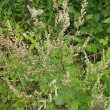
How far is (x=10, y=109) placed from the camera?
3109 mm

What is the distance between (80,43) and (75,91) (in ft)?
3.50

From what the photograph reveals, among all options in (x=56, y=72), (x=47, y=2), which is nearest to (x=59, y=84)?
(x=56, y=72)

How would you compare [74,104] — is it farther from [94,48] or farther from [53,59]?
[94,48]

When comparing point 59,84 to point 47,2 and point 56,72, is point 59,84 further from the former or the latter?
point 47,2

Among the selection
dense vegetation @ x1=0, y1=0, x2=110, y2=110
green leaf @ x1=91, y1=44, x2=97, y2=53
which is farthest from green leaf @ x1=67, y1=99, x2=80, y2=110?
green leaf @ x1=91, y1=44, x2=97, y2=53

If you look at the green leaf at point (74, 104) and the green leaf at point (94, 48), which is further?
the green leaf at point (94, 48)

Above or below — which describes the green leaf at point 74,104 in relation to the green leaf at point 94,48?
below

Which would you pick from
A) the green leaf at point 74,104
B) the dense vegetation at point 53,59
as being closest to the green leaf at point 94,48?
the dense vegetation at point 53,59

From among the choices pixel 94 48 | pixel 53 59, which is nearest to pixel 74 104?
pixel 53 59

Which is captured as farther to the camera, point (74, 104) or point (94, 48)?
point (94, 48)

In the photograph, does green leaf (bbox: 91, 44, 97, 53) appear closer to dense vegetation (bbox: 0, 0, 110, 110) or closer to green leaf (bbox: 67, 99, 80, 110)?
dense vegetation (bbox: 0, 0, 110, 110)

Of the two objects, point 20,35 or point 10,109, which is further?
point 20,35

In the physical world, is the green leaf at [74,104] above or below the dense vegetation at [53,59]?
below

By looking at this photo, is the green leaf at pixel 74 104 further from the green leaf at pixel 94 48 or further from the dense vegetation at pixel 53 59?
the green leaf at pixel 94 48
